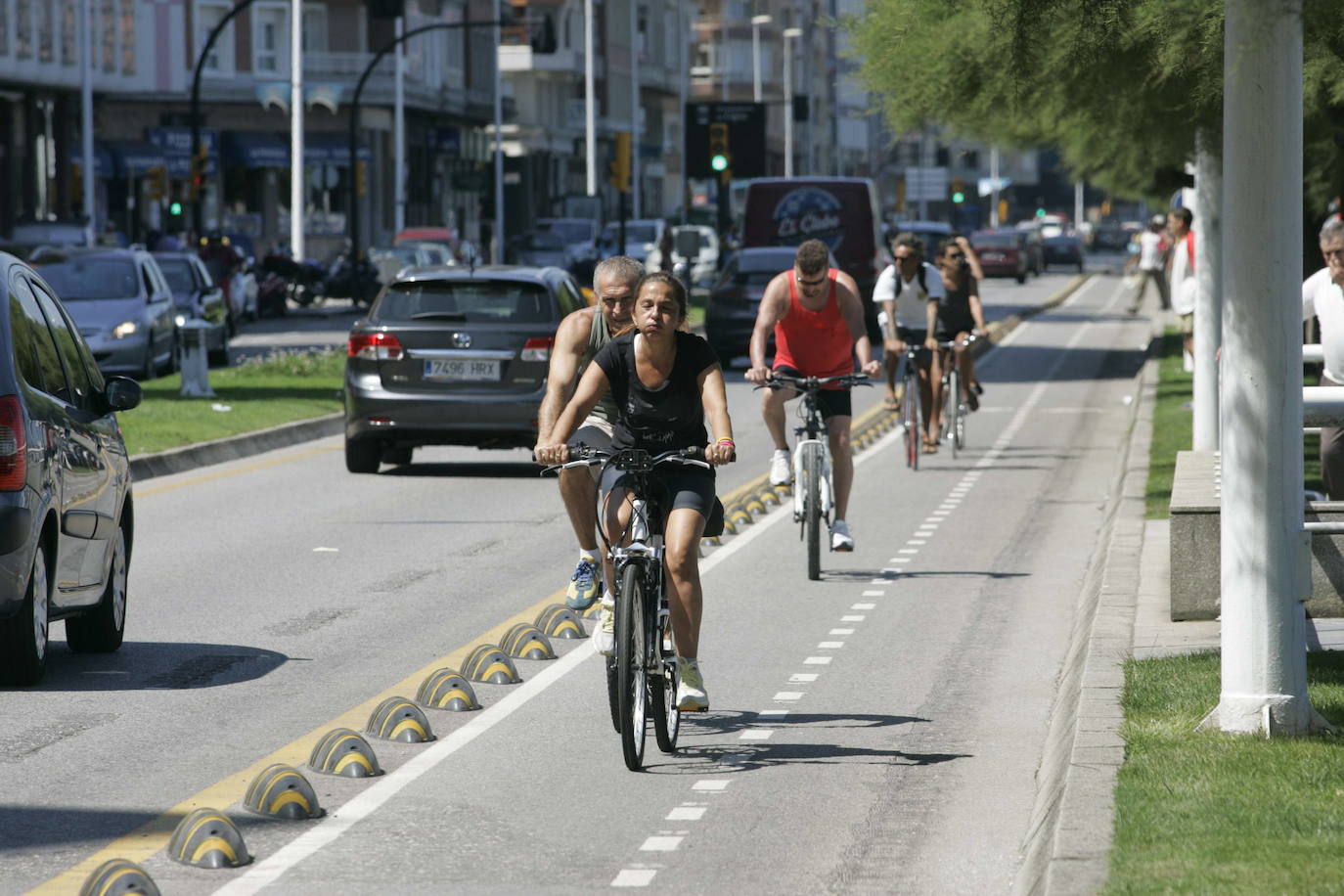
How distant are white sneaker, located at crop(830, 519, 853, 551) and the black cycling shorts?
2.16ft

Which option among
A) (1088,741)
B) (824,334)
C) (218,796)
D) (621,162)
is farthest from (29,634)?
(621,162)

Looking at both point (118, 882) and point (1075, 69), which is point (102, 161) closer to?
point (1075, 69)

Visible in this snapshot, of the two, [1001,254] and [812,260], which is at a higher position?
[812,260]

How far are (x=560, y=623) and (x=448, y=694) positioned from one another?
201 centimetres

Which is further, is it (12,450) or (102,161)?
(102,161)

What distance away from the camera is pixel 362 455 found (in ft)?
65.4

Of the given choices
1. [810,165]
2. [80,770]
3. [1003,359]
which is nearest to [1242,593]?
[80,770]

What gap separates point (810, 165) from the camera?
12938cm

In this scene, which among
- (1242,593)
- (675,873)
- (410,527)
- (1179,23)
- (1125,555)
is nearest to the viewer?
(675,873)

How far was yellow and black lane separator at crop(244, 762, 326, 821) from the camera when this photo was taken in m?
7.25

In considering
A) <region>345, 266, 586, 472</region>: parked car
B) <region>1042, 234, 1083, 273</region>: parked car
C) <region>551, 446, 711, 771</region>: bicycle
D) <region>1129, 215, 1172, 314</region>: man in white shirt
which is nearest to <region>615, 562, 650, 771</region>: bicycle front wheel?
<region>551, 446, 711, 771</region>: bicycle

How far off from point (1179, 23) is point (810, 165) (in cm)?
11863

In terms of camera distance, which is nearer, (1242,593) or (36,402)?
(1242,593)

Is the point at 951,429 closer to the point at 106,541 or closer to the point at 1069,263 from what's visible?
the point at 106,541
